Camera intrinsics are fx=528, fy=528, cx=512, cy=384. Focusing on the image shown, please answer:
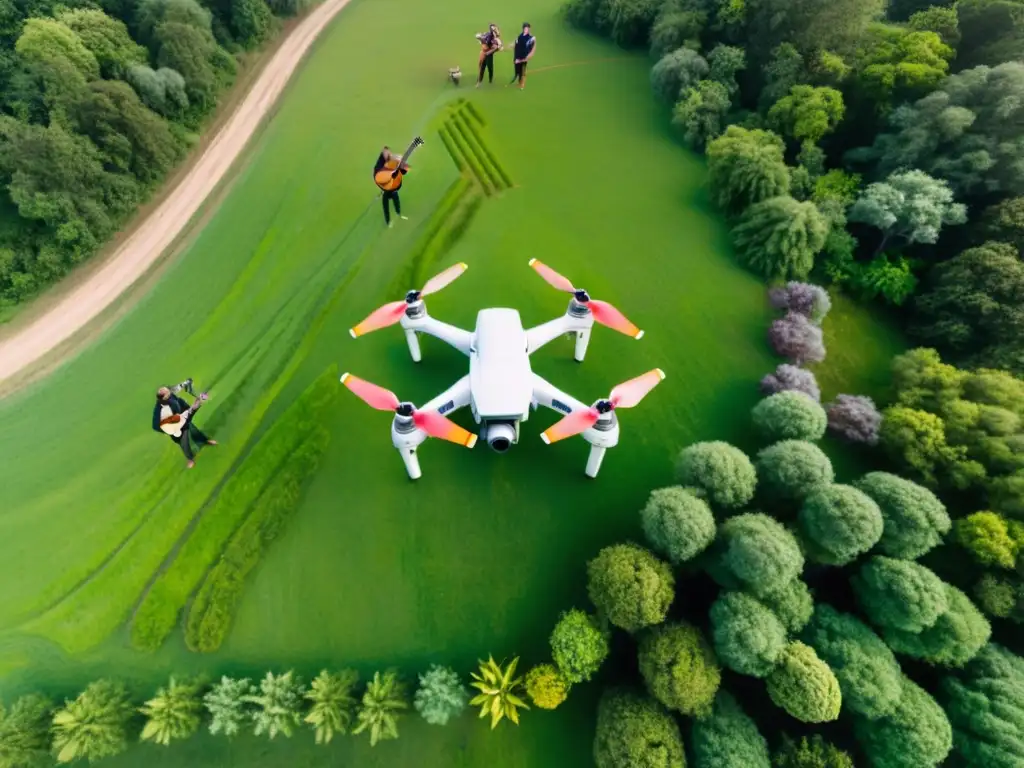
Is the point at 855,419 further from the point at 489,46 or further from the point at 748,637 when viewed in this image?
the point at 489,46

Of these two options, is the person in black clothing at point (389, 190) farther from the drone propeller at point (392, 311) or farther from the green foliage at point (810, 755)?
the green foliage at point (810, 755)

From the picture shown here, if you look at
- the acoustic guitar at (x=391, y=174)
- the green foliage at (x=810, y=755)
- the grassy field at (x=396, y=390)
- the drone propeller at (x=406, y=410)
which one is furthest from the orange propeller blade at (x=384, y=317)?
the green foliage at (x=810, y=755)

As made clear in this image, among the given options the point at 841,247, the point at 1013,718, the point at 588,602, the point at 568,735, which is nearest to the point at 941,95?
the point at 841,247

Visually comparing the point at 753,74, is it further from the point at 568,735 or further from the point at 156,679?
the point at 156,679

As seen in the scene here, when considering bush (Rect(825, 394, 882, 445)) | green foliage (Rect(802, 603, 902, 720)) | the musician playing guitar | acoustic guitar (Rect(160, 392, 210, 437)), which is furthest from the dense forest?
bush (Rect(825, 394, 882, 445))

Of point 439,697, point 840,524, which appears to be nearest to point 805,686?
point 840,524

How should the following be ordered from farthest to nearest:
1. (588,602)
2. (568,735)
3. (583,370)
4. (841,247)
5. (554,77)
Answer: (554,77), (841,247), (583,370), (588,602), (568,735)

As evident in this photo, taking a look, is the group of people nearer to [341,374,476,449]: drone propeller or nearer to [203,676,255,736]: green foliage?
[341,374,476,449]: drone propeller
